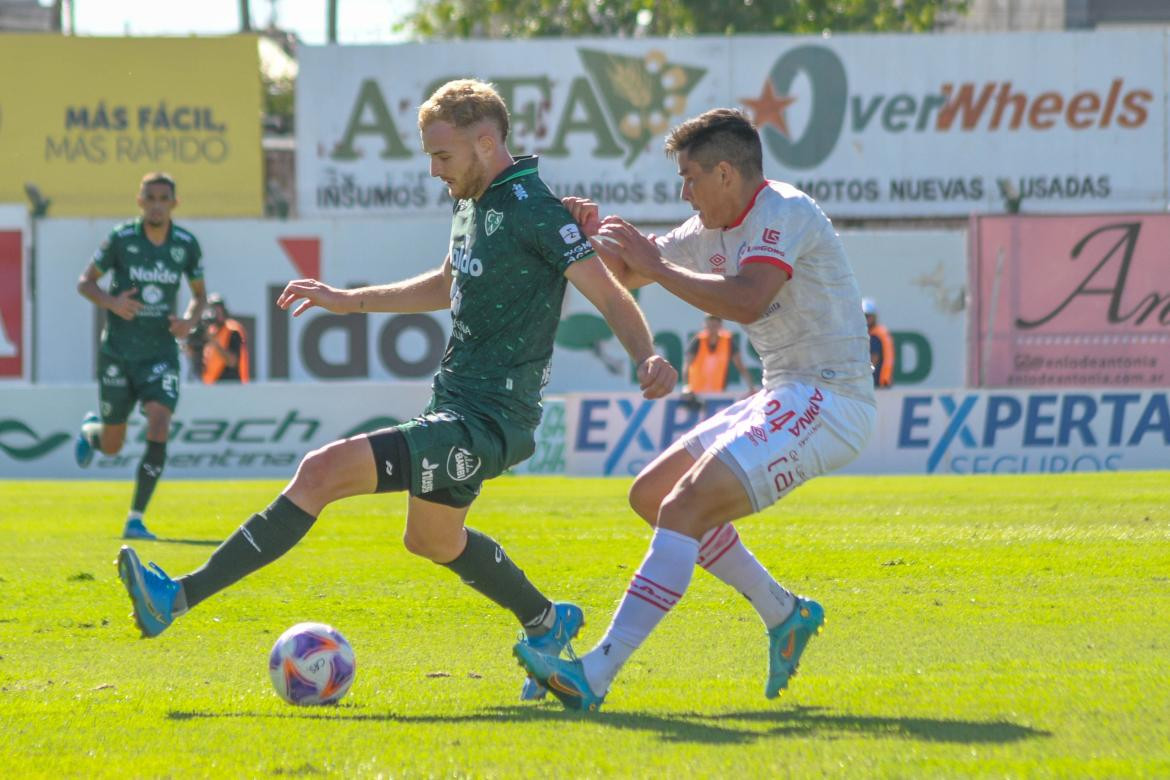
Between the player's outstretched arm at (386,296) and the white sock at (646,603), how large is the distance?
1.45 m

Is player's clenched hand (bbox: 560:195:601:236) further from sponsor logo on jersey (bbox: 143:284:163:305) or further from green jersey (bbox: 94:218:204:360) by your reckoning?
sponsor logo on jersey (bbox: 143:284:163:305)

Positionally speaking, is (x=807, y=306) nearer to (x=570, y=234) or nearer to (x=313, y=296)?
(x=570, y=234)

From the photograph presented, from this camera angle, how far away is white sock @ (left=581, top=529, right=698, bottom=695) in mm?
5410

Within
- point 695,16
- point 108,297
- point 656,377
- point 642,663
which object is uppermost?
point 695,16

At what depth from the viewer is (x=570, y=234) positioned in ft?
18.4

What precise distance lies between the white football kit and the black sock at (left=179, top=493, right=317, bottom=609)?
1.34 metres

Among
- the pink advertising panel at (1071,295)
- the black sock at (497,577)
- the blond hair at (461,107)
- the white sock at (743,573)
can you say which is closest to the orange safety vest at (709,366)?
the pink advertising panel at (1071,295)

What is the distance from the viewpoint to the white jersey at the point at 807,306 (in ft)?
18.6

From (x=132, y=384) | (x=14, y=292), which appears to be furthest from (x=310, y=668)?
(x=14, y=292)

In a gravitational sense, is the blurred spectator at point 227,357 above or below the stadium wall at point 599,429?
above

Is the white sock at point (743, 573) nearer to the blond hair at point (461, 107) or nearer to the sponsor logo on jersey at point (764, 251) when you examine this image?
the sponsor logo on jersey at point (764, 251)

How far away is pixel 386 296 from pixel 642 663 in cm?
167

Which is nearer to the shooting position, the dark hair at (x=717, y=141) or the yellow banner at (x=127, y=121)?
the dark hair at (x=717, y=141)

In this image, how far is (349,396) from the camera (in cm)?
2281
